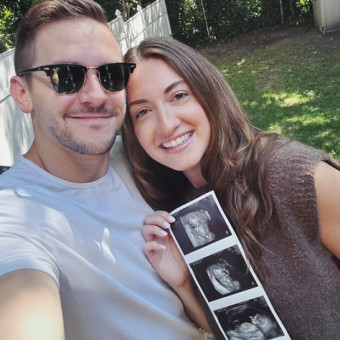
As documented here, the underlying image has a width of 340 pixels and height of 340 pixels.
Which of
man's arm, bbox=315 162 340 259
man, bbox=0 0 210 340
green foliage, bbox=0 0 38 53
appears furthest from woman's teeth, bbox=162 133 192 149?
green foliage, bbox=0 0 38 53

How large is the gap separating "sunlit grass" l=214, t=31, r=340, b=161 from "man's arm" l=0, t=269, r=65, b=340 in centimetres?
422

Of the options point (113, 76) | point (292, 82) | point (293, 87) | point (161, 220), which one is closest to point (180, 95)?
point (113, 76)

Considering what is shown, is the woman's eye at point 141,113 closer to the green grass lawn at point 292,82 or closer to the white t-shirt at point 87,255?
the white t-shirt at point 87,255

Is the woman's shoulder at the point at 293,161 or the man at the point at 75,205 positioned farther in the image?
the woman's shoulder at the point at 293,161

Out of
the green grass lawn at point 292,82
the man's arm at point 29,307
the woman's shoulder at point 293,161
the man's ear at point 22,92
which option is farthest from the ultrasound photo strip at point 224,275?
the green grass lawn at point 292,82

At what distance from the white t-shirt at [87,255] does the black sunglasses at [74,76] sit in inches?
15.0

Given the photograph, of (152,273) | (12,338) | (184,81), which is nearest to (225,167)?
(184,81)

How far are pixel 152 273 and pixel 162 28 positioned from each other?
42.4 feet

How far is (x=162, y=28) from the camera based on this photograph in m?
13.4

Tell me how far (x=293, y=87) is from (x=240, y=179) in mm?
6351

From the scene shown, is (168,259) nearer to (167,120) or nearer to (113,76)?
(167,120)

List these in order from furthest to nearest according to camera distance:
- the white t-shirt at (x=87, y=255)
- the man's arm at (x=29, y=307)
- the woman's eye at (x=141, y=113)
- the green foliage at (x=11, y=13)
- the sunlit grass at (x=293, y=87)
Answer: the green foliage at (x=11, y=13)
the sunlit grass at (x=293, y=87)
the woman's eye at (x=141, y=113)
the white t-shirt at (x=87, y=255)
the man's arm at (x=29, y=307)

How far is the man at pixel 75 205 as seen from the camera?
132cm

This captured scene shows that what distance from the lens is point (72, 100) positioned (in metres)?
1.72
